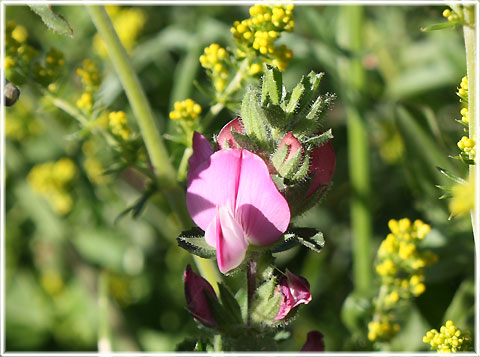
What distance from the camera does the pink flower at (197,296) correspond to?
926 mm

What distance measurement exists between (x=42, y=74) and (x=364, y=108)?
2.86 feet

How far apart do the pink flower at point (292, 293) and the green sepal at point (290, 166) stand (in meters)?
0.15

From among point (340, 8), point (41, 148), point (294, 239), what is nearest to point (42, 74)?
point (294, 239)

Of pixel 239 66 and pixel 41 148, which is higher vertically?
pixel 239 66

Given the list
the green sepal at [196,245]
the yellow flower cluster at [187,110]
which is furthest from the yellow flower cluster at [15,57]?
the green sepal at [196,245]

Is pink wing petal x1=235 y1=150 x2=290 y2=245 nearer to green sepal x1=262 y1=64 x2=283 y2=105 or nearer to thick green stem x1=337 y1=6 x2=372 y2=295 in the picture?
green sepal x1=262 y1=64 x2=283 y2=105

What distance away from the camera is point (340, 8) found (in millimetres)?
1849

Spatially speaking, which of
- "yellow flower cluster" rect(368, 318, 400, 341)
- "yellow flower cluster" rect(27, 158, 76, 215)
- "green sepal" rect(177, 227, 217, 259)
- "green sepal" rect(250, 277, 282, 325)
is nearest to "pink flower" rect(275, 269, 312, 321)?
"green sepal" rect(250, 277, 282, 325)

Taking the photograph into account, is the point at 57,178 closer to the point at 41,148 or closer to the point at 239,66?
the point at 41,148

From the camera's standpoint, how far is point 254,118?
2.89 feet

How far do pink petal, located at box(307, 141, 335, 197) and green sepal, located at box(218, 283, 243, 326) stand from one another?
20 cm

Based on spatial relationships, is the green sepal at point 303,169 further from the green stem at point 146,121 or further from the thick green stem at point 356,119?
the thick green stem at point 356,119

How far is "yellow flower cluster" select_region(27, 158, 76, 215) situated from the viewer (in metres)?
2.00

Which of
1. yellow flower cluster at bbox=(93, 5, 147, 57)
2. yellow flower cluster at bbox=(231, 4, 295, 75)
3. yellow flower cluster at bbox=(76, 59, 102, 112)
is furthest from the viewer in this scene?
yellow flower cluster at bbox=(93, 5, 147, 57)
